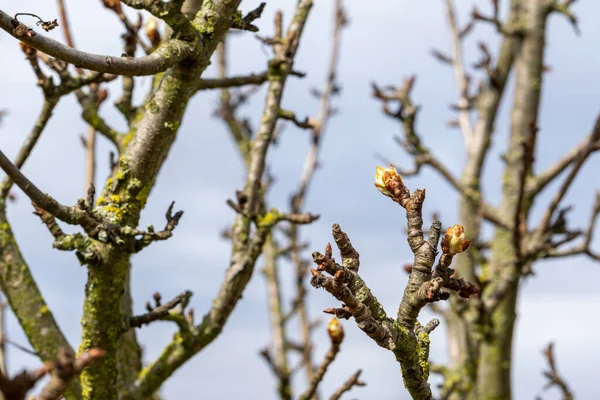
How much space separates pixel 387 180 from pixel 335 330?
46.9 inches

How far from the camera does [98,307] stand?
2.75 metres

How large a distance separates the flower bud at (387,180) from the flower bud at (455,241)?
0.19 m

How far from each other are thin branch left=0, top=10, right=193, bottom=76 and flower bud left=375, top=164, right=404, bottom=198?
813 millimetres

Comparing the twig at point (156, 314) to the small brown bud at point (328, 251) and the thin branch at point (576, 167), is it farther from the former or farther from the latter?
the thin branch at point (576, 167)

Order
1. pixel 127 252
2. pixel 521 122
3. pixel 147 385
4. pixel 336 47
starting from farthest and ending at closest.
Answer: pixel 336 47
pixel 521 122
pixel 147 385
pixel 127 252

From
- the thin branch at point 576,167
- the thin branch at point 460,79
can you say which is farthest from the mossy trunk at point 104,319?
the thin branch at point 460,79

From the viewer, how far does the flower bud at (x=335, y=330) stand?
2.89 metres

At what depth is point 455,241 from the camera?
6.01 ft

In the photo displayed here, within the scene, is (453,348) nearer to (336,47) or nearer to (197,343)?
(197,343)

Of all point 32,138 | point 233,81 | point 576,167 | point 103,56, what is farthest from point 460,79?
point 103,56

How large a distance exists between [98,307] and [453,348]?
4.87 meters

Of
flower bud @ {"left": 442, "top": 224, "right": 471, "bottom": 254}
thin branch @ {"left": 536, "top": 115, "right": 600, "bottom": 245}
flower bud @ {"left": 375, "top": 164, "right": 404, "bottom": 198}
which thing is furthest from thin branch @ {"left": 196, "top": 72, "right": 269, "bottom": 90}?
thin branch @ {"left": 536, "top": 115, "right": 600, "bottom": 245}

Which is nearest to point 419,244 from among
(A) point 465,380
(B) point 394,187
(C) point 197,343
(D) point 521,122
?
(B) point 394,187

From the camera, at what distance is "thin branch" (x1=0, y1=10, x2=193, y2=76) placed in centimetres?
175
